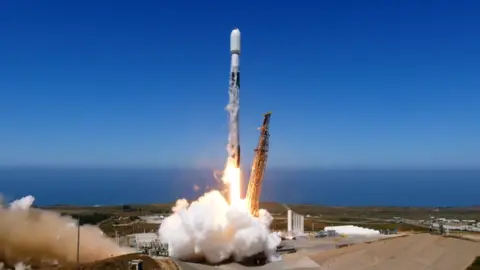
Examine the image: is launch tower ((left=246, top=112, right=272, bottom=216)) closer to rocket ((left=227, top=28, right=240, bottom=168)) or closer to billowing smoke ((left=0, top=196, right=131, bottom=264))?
rocket ((left=227, top=28, right=240, bottom=168))

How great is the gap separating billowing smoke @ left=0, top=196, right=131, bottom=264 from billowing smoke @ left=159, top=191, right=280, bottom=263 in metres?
8.00

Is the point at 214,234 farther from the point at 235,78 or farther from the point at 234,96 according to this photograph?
the point at 235,78

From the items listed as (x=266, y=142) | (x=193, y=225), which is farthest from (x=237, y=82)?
(x=193, y=225)

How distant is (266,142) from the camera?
48.8 meters

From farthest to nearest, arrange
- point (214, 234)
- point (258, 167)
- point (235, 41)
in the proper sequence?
point (258, 167) → point (235, 41) → point (214, 234)

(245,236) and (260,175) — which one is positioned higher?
A: (260,175)

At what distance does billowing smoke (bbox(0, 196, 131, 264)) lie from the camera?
3516cm

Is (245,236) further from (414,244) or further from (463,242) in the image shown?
(463,242)

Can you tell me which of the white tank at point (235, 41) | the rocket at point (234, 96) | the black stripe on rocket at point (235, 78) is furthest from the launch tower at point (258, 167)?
the white tank at point (235, 41)

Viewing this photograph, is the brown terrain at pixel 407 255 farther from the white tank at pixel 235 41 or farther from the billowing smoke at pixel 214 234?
the white tank at pixel 235 41

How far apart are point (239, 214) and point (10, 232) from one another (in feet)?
62.3

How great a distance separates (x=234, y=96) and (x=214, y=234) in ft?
43.7

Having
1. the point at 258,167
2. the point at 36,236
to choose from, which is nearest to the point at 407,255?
the point at 258,167

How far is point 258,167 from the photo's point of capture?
162 feet
